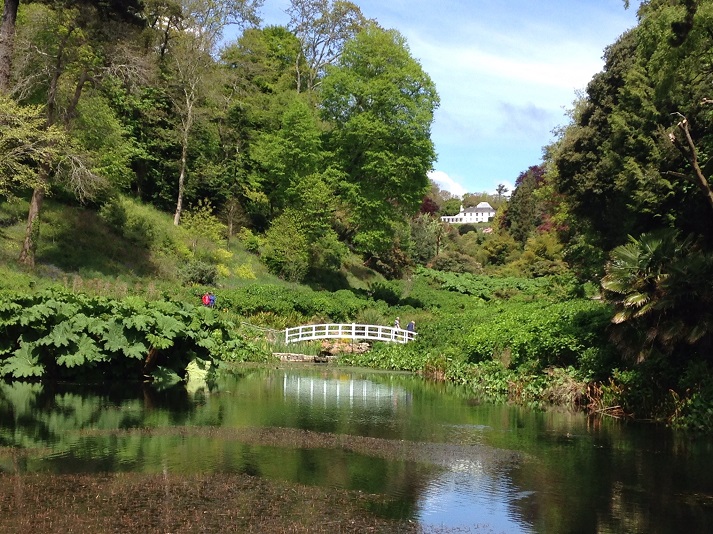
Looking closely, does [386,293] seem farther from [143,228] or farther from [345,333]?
[143,228]

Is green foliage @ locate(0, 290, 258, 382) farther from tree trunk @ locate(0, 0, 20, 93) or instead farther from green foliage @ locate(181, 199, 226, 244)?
green foliage @ locate(181, 199, 226, 244)

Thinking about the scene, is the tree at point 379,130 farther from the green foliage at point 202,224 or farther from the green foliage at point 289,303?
the green foliage at point 289,303

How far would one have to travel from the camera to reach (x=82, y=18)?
32.2 metres

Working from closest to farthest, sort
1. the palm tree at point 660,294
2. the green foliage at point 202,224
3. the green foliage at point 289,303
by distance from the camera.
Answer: the palm tree at point 660,294 → the green foliage at point 289,303 → the green foliage at point 202,224

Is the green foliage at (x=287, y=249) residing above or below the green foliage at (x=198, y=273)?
above

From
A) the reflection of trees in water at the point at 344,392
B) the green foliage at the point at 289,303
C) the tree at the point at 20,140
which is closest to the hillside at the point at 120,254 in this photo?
the green foliage at the point at 289,303

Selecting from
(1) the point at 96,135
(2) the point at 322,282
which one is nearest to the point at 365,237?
(2) the point at 322,282

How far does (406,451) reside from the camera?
12.6 metres

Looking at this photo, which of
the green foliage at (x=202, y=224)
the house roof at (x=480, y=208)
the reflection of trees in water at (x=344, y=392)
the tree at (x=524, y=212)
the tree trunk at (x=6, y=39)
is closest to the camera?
the reflection of trees in water at (x=344, y=392)

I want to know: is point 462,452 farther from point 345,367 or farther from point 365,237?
point 365,237

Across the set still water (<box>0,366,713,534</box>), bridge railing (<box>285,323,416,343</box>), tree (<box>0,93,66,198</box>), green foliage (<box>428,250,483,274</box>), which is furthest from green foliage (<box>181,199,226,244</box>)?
green foliage (<box>428,250,483,274</box>)

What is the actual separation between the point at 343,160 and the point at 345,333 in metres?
18.4

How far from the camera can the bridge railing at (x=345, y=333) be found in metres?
34.3

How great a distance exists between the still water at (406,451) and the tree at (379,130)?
31097 mm
